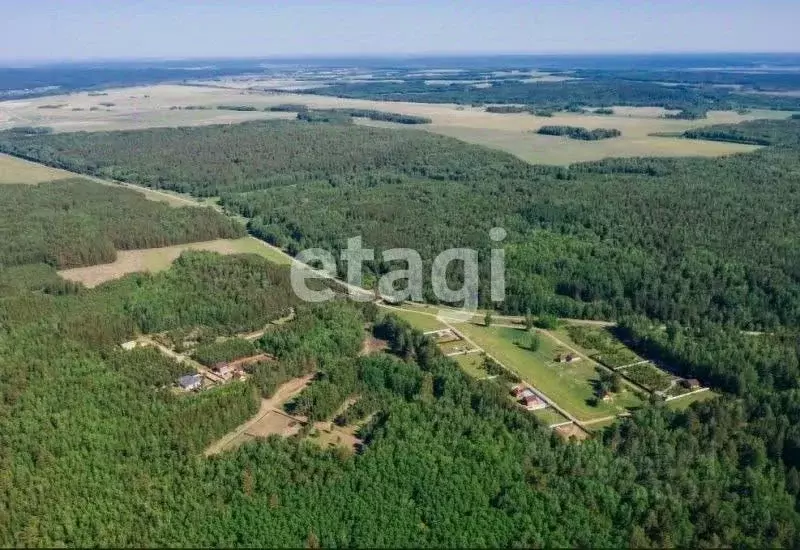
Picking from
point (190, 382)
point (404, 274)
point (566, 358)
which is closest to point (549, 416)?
point (566, 358)

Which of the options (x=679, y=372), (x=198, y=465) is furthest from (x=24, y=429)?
(x=679, y=372)

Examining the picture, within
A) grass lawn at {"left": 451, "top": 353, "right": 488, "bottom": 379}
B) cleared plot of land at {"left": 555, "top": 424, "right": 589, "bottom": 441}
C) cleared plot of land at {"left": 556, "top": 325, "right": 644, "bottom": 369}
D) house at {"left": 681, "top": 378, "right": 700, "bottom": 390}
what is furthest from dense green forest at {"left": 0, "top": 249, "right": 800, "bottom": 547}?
cleared plot of land at {"left": 556, "top": 325, "right": 644, "bottom": 369}

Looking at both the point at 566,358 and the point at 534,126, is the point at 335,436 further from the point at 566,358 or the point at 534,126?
the point at 534,126

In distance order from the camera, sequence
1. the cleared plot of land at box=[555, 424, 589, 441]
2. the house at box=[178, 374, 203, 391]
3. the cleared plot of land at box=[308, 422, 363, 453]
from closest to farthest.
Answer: the cleared plot of land at box=[308, 422, 363, 453]
the cleared plot of land at box=[555, 424, 589, 441]
the house at box=[178, 374, 203, 391]

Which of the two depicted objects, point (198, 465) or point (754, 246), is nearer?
point (198, 465)

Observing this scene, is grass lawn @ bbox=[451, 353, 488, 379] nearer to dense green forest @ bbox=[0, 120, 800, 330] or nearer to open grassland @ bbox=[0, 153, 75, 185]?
dense green forest @ bbox=[0, 120, 800, 330]

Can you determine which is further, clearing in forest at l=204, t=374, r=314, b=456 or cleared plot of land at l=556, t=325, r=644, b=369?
cleared plot of land at l=556, t=325, r=644, b=369

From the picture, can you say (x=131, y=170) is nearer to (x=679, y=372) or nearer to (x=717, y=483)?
(x=679, y=372)
